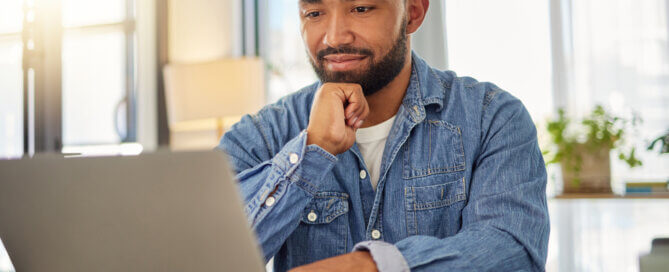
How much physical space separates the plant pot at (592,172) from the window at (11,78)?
120 inches

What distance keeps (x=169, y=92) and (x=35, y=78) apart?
817 millimetres

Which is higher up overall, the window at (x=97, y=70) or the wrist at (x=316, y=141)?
the window at (x=97, y=70)

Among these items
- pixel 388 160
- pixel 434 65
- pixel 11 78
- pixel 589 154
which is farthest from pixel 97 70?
pixel 388 160

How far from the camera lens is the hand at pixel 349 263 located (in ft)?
2.71

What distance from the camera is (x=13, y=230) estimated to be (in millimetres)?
616

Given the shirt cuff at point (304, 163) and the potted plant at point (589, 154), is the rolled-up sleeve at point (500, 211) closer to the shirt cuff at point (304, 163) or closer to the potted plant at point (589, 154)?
the shirt cuff at point (304, 163)

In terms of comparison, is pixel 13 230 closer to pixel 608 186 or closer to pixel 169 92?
pixel 608 186

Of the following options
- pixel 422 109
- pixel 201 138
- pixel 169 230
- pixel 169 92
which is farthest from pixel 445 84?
pixel 201 138

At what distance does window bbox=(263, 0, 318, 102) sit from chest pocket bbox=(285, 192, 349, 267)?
9.11ft

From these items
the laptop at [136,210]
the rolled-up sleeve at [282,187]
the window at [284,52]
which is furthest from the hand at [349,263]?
the window at [284,52]

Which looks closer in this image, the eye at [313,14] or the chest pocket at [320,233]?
the chest pocket at [320,233]

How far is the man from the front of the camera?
1.04 metres

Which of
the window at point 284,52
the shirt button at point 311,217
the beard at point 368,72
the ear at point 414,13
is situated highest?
the window at point 284,52

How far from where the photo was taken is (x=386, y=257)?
873 millimetres
